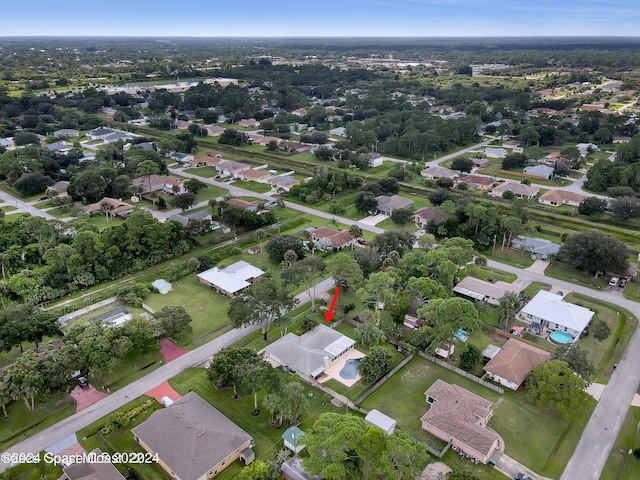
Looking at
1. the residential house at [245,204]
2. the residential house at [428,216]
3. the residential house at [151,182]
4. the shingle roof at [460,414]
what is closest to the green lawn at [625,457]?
the shingle roof at [460,414]

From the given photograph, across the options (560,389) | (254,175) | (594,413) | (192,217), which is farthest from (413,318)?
(254,175)

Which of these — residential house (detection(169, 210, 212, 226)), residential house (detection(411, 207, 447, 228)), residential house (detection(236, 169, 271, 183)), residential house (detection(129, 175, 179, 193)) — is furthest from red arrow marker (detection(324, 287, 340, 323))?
residential house (detection(129, 175, 179, 193))

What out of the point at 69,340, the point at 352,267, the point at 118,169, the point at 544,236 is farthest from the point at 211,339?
the point at 118,169

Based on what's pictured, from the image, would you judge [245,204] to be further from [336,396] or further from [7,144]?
[7,144]

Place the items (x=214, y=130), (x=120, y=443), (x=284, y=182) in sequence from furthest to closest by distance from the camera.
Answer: (x=214, y=130) → (x=284, y=182) → (x=120, y=443)

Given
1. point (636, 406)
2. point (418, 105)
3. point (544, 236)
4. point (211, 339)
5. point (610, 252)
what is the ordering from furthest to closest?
1. point (418, 105)
2. point (544, 236)
3. point (610, 252)
4. point (211, 339)
5. point (636, 406)

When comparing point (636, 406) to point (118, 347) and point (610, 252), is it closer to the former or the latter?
point (610, 252)

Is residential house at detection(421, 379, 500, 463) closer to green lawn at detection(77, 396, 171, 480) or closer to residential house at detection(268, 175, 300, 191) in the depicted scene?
green lawn at detection(77, 396, 171, 480)
